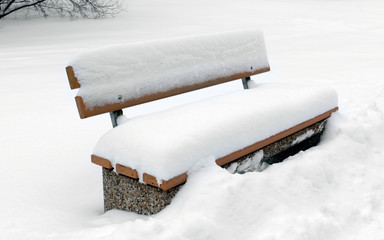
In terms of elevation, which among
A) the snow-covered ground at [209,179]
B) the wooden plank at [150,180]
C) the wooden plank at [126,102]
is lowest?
the snow-covered ground at [209,179]

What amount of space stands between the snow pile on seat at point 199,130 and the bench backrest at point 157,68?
0.17 metres

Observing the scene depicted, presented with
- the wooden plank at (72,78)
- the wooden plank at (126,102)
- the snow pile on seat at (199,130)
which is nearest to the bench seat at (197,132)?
the snow pile on seat at (199,130)

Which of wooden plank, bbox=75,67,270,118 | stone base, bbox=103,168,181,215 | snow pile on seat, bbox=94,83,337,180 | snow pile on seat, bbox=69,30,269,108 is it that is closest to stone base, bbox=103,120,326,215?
stone base, bbox=103,168,181,215

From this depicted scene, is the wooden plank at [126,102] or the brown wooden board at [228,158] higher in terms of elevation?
the wooden plank at [126,102]

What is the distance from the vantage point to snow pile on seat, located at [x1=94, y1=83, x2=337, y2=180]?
6.88ft

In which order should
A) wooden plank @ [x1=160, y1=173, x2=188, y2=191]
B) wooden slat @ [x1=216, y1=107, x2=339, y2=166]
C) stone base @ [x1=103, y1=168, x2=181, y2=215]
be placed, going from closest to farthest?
wooden plank @ [x1=160, y1=173, x2=188, y2=191] → stone base @ [x1=103, y1=168, x2=181, y2=215] → wooden slat @ [x1=216, y1=107, x2=339, y2=166]

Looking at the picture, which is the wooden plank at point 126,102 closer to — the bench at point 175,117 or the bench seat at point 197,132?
the bench at point 175,117

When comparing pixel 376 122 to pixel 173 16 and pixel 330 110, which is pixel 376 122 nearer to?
pixel 330 110

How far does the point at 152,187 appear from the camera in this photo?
7.11ft

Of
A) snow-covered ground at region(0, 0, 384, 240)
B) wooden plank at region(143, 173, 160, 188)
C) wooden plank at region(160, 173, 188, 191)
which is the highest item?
wooden plank at region(143, 173, 160, 188)

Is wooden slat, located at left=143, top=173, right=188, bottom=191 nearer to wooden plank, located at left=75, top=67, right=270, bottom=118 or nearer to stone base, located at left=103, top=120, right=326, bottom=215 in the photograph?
stone base, located at left=103, top=120, right=326, bottom=215

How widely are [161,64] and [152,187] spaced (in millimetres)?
887

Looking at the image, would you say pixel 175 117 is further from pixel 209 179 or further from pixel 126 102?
pixel 209 179

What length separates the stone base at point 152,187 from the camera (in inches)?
85.4
